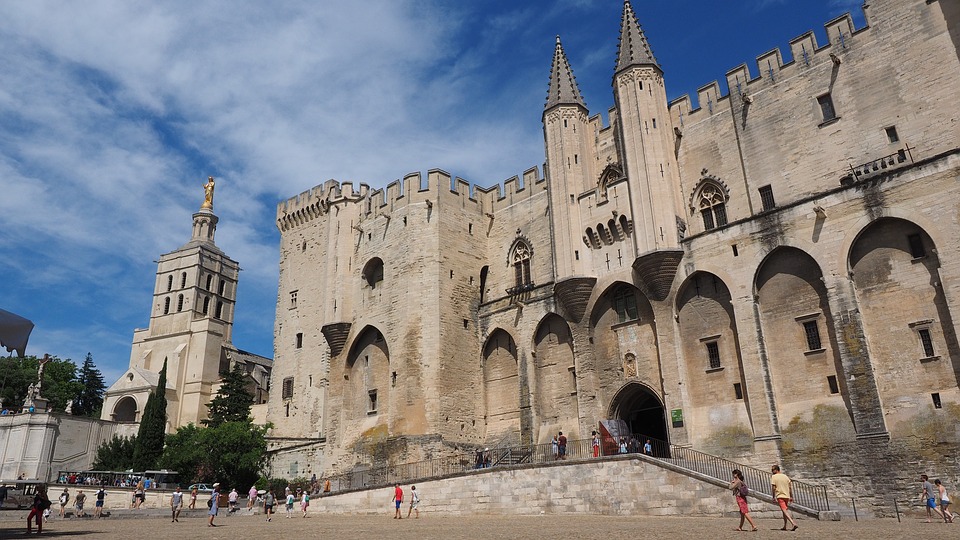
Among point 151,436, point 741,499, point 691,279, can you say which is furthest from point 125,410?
point 741,499

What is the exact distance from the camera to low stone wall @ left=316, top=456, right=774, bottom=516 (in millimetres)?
18281

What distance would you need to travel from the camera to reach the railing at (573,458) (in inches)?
745

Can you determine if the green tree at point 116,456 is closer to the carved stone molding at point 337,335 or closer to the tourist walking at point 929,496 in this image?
the carved stone molding at point 337,335

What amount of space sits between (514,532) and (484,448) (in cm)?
1553

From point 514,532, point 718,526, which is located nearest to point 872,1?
point 718,526

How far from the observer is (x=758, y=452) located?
20938mm

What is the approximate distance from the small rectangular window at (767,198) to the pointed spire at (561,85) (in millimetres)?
8922

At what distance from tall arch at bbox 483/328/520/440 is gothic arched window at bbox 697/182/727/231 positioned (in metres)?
9.39

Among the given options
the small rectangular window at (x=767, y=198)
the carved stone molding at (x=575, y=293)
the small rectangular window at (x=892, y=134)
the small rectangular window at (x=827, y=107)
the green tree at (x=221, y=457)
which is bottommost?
the green tree at (x=221, y=457)

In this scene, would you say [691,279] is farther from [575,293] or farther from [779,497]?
[779,497]

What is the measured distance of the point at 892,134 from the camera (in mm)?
21734

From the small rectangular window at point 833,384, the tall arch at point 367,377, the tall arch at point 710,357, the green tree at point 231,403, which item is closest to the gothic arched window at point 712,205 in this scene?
the tall arch at point 710,357

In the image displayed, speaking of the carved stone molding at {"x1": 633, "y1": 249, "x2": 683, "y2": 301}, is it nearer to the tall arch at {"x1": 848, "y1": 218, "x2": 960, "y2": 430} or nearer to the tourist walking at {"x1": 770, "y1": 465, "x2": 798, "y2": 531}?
the tall arch at {"x1": 848, "y1": 218, "x2": 960, "y2": 430}

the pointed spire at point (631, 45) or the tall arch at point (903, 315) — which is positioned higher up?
the pointed spire at point (631, 45)
